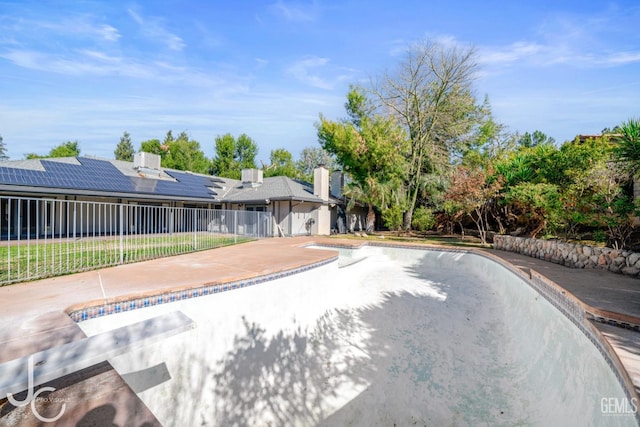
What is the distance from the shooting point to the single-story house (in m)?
12.9

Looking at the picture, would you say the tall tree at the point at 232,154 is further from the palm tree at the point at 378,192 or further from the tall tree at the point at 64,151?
the palm tree at the point at 378,192

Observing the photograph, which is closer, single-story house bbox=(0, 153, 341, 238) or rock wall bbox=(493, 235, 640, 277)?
rock wall bbox=(493, 235, 640, 277)

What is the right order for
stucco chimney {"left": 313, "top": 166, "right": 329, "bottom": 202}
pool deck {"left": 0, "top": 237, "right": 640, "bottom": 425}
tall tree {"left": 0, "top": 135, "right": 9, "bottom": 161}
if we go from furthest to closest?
tall tree {"left": 0, "top": 135, "right": 9, "bottom": 161}
stucco chimney {"left": 313, "top": 166, "right": 329, "bottom": 202}
pool deck {"left": 0, "top": 237, "right": 640, "bottom": 425}

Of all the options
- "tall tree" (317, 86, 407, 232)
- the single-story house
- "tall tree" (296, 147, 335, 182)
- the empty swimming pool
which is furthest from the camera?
"tall tree" (296, 147, 335, 182)

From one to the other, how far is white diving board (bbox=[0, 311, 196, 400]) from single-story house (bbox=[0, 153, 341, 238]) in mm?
13546

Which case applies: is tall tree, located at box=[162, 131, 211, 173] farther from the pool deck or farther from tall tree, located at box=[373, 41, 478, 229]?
the pool deck

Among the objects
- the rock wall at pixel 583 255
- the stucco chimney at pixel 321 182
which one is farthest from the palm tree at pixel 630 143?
the stucco chimney at pixel 321 182

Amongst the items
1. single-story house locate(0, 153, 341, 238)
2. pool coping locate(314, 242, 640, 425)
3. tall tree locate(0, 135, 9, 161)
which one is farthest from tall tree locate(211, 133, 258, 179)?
tall tree locate(0, 135, 9, 161)

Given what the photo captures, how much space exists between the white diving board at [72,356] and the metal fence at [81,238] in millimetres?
3140

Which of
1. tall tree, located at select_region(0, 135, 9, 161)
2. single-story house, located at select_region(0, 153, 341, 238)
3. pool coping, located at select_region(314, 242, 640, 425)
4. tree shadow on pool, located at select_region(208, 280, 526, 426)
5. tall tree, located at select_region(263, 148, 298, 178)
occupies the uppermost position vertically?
tall tree, located at select_region(0, 135, 9, 161)

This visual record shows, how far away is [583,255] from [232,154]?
38.4 metres

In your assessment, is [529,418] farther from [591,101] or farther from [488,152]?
[488,152]

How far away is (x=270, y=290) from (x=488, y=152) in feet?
78.7

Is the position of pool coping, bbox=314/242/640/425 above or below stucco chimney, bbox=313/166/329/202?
below
